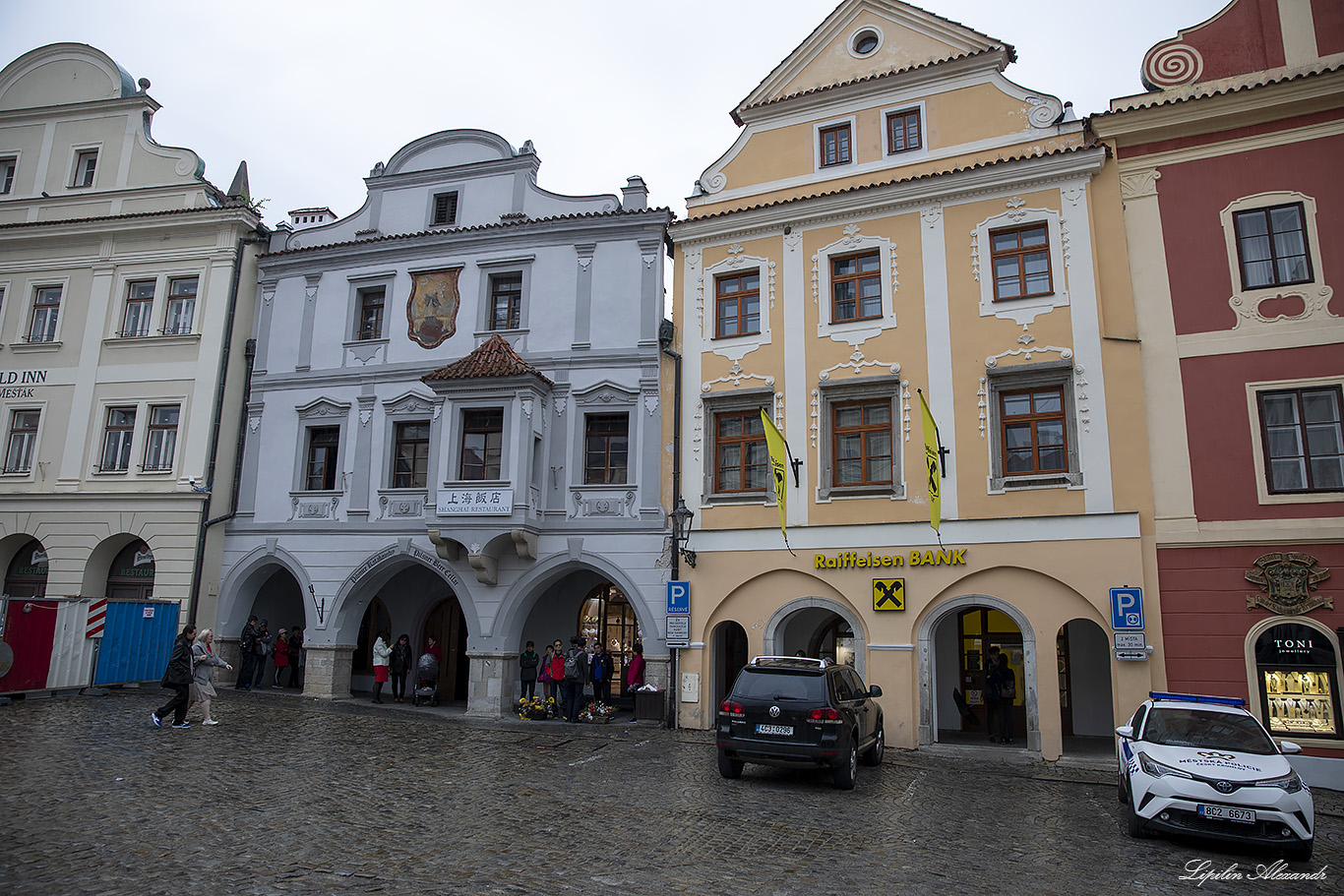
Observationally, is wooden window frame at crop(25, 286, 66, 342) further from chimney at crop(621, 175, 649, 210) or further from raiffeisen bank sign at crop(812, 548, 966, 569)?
raiffeisen bank sign at crop(812, 548, 966, 569)

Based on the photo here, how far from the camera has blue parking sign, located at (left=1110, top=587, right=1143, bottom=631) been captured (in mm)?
15273

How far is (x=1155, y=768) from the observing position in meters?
9.99

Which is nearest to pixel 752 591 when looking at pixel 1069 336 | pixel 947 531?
pixel 947 531

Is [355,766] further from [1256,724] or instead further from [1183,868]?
[1256,724]

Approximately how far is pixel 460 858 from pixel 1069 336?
554 inches

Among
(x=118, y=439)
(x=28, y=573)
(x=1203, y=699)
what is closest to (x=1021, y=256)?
(x=1203, y=699)

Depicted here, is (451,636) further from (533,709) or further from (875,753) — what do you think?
(875,753)

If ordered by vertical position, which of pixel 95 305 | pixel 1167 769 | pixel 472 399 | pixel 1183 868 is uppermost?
pixel 95 305

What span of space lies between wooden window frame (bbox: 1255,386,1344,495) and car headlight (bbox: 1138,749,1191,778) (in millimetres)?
7294

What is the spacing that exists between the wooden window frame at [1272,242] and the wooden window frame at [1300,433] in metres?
1.89

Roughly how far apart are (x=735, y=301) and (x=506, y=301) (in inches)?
231

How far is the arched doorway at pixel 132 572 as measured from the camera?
2323 cm

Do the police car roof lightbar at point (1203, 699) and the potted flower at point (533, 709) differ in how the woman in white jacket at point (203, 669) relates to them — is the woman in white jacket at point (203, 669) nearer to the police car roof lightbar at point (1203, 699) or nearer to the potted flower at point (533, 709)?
the potted flower at point (533, 709)

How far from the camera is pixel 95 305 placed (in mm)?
24062
